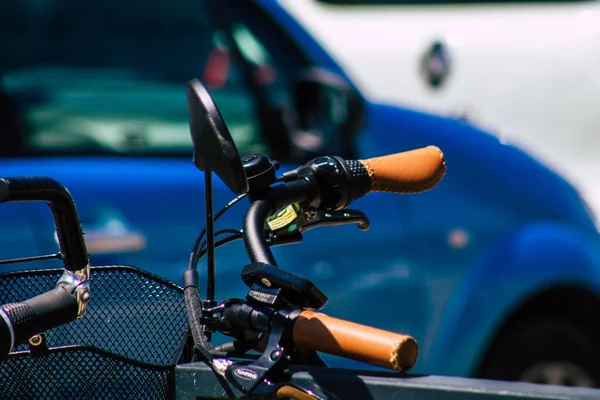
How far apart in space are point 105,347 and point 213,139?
40 centimetres

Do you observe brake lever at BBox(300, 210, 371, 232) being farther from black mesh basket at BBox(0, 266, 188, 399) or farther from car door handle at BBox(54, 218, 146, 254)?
car door handle at BBox(54, 218, 146, 254)

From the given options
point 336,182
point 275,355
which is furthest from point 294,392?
point 336,182

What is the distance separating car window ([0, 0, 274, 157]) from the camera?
3311 millimetres

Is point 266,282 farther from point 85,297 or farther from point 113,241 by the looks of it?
point 113,241

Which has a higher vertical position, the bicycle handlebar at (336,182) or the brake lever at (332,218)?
the bicycle handlebar at (336,182)

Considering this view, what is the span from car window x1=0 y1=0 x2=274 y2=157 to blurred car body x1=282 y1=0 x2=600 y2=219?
1454 millimetres

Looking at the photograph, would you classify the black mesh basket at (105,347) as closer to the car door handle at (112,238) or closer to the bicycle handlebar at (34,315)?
the bicycle handlebar at (34,315)

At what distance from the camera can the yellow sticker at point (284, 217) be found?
Result: 57.7 inches

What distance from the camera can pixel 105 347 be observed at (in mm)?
1452

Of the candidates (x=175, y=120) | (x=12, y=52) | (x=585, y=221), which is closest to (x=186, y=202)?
(x=175, y=120)

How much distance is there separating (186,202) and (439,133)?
1005 millimetres

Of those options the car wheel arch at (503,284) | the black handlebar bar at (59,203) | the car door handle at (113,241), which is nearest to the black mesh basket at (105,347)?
the black handlebar bar at (59,203)

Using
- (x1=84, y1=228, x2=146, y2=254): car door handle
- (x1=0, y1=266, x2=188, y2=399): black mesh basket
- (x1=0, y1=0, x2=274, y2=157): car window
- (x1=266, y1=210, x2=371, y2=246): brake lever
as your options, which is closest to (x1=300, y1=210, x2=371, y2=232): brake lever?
(x1=266, y1=210, x2=371, y2=246): brake lever

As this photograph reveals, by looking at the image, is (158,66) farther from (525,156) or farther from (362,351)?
(362,351)
